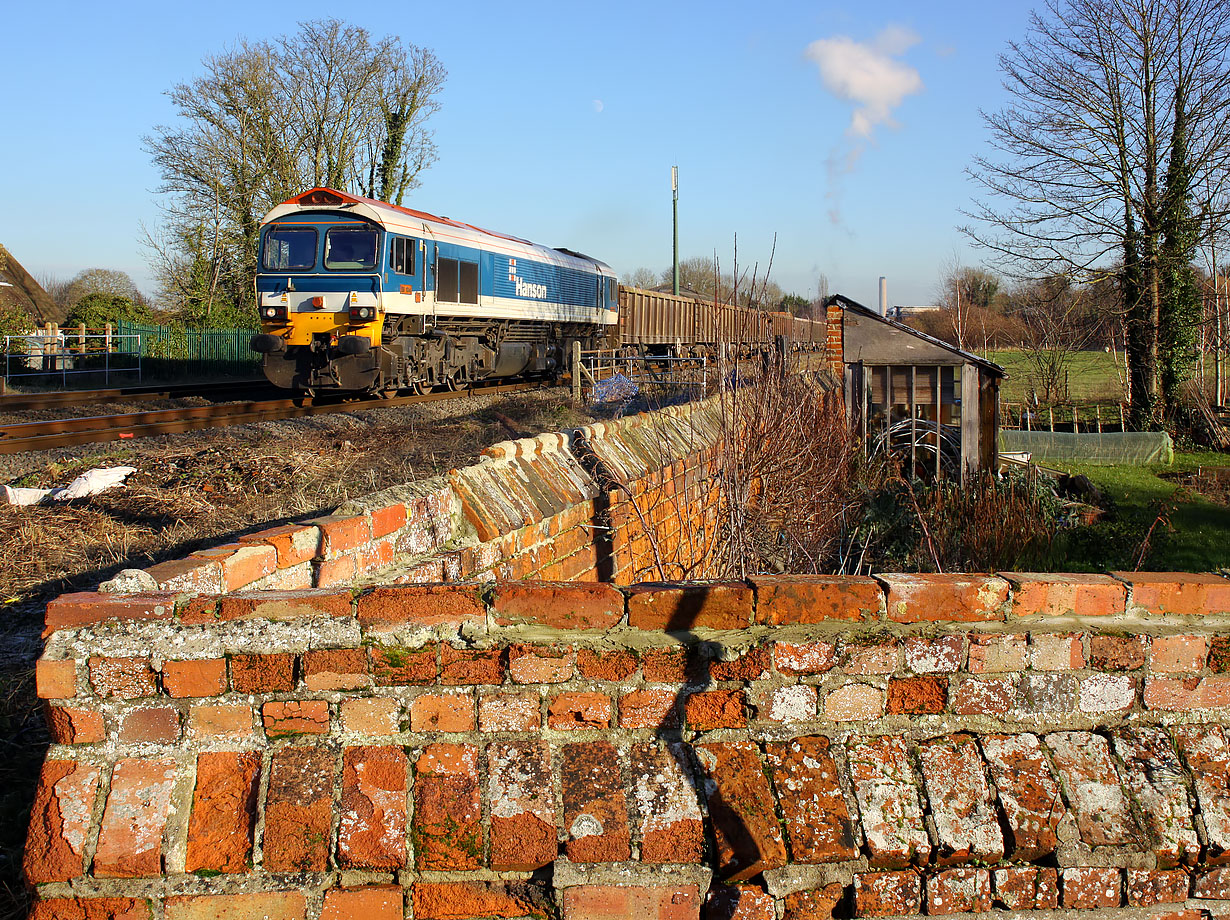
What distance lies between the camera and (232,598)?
6.44ft

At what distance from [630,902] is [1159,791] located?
3.91 feet

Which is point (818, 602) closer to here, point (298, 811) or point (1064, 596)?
point (1064, 596)

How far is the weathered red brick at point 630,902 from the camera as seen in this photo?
1.82 metres

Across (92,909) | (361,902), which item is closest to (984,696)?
(361,902)

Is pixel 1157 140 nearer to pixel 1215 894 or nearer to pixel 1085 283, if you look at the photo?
pixel 1085 283

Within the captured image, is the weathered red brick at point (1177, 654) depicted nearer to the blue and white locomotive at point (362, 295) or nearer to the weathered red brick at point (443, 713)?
the weathered red brick at point (443, 713)

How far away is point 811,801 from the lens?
1.92 meters

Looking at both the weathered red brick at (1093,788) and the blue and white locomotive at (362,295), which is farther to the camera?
the blue and white locomotive at (362,295)

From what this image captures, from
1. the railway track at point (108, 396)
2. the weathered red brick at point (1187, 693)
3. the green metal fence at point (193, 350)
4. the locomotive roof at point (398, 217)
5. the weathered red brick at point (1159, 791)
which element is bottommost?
the weathered red brick at point (1159, 791)

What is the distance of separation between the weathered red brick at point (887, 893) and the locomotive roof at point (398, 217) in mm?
13875

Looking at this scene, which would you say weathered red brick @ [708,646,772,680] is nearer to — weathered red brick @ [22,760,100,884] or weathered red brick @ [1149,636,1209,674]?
weathered red brick @ [1149,636,1209,674]

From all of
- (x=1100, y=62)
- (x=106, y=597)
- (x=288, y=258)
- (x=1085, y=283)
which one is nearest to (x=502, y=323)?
(x=288, y=258)

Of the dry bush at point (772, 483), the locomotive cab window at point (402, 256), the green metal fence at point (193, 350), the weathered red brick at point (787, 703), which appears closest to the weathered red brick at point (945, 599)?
the weathered red brick at point (787, 703)

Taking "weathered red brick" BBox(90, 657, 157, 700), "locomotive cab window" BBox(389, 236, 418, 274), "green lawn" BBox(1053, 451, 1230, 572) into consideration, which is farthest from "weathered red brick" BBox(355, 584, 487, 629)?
"locomotive cab window" BBox(389, 236, 418, 274)
